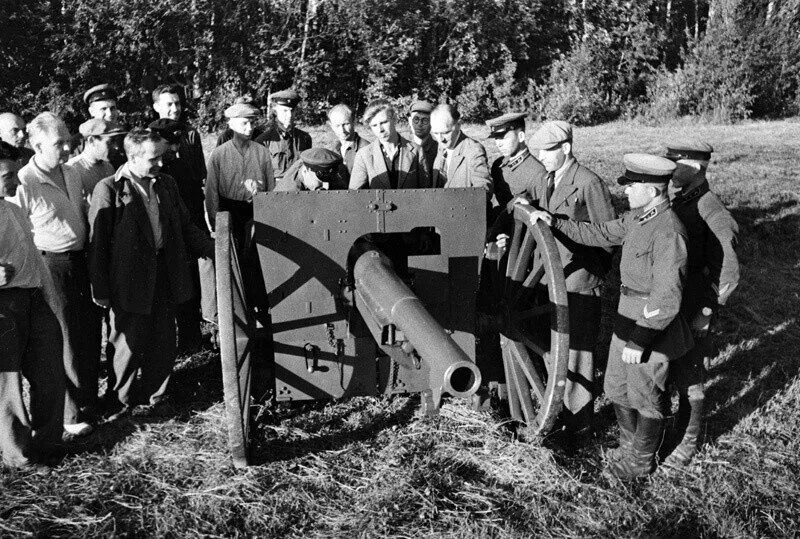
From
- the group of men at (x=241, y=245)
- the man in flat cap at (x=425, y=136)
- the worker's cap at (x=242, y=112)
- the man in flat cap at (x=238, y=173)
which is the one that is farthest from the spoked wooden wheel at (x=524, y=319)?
the worker's cap at (x=242, y=112)

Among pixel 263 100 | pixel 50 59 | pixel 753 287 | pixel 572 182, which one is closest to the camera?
pixel 572 182

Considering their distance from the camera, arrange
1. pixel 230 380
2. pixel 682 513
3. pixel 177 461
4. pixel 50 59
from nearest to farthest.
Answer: pixel 230 380, pixel 682 513, pixel 177 461, pixel 50 59

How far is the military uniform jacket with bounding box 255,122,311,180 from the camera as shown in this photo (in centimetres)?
632

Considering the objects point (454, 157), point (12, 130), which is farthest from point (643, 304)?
point (12, 130)

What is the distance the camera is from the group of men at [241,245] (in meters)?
4.13

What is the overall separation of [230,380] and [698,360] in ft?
8.62

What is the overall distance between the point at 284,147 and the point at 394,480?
3100 mm

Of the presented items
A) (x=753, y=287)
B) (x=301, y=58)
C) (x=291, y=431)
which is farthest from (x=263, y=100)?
(x=291, y=431)

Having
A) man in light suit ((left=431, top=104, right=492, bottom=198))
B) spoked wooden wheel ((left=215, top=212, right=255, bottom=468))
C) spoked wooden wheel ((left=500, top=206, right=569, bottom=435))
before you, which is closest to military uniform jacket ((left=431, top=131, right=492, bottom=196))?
man in light suit ((left=431, top=104, right=492, bottom=198))

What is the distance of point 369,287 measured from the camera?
412 centimetres

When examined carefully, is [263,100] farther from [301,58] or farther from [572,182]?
[572,182]

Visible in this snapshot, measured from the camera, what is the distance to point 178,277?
198 inches

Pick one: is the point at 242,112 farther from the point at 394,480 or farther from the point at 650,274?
the point at 650,274

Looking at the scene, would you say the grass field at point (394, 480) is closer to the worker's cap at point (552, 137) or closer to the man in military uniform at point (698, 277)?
the man in military uniform at point (698, 277)
